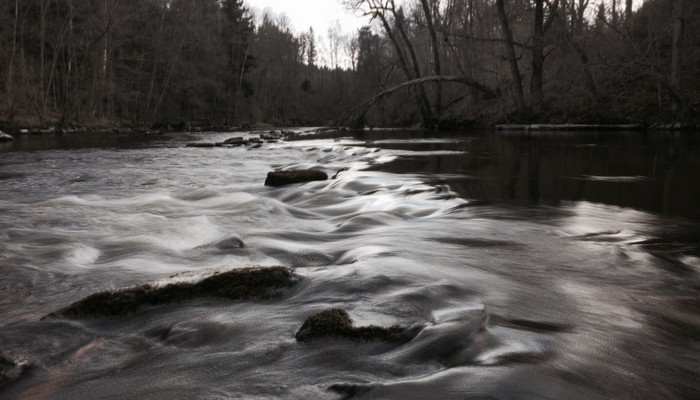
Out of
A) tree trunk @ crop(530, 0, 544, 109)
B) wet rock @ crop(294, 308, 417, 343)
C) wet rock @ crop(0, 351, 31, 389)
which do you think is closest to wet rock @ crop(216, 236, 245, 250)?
wet rock @ crop(294, 308, 417, 343)

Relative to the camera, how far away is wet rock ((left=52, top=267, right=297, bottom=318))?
8.18ft

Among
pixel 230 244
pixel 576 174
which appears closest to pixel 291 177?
pixel 230 244

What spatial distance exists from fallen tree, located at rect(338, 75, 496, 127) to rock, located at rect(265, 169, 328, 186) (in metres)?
18.5

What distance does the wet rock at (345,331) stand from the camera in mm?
2158

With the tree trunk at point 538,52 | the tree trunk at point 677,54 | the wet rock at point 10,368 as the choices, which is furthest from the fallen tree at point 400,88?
the wet rock at point 10,368

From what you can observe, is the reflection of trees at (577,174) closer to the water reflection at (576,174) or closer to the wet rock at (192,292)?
the water reflection at (576,174)

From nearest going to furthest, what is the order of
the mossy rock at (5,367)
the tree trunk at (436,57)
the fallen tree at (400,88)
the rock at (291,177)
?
the mossy rock at (5,367)
the rock at (291,177)
the fallen tree at (400,88)
the tree trunk at (436,57)

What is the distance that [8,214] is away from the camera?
5.64 metres

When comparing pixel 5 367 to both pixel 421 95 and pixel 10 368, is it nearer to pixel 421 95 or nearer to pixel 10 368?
pixel 10 368

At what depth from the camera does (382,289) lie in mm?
2824

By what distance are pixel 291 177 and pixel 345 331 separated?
6147 millimetres

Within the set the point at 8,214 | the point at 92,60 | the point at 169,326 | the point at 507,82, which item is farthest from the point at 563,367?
the point at 92,60

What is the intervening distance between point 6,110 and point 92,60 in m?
9.28

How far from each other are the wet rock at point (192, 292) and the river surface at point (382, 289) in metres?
0.06
